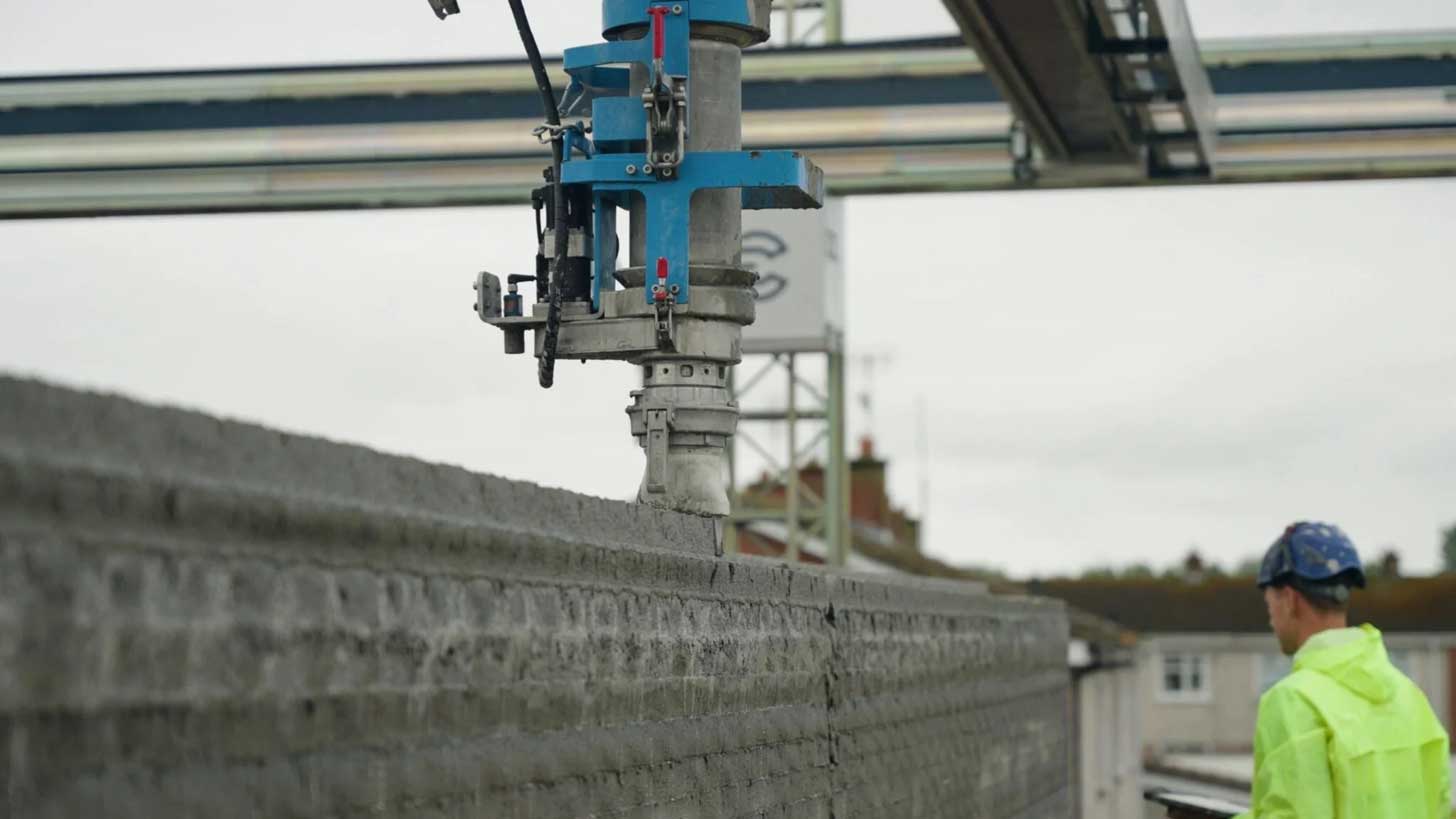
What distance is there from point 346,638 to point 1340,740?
237cm

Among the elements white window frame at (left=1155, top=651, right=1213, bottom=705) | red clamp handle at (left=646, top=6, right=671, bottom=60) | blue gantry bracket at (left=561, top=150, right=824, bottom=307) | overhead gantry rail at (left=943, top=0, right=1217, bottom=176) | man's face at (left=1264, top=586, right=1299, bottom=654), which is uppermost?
overhead gantry rail at (left=943, top=0, right=1217, bottom=176)

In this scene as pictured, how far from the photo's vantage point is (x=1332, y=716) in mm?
5887

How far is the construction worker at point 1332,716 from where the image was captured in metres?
5.86

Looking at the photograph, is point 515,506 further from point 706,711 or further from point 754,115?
point 754,115

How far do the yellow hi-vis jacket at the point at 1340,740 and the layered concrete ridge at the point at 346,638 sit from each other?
5.58 ft

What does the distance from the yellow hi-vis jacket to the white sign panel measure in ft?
88.5

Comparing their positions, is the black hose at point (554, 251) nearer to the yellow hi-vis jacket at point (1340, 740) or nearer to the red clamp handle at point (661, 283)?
the red clamp handle at point (661, 283)

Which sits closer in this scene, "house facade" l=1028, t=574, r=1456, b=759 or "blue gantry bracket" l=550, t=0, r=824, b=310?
"blue gantry bracket" l=550, t=0, r=824, b=310

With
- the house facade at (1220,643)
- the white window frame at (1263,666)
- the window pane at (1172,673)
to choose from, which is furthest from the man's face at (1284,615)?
the window pane at (1172,673)

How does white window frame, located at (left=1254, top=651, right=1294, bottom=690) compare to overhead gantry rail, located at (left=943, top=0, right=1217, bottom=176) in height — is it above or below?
below

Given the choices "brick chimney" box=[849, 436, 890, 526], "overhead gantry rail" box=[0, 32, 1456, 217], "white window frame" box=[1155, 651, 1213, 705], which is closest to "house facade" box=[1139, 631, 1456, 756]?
"white window frame" box=[1155, 651, 1213, 705]

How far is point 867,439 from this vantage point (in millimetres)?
63375

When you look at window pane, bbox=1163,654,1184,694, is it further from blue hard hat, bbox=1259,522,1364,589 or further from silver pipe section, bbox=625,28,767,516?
blue hard hat, bbox=1259,522,1364,589

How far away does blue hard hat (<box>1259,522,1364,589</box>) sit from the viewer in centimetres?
618
